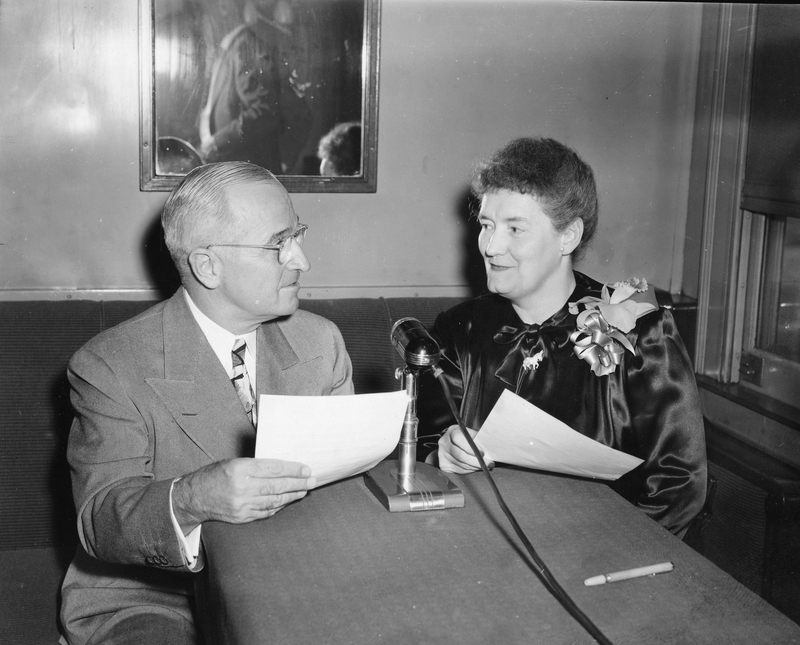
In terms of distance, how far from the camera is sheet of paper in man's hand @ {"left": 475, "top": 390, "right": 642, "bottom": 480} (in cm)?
161

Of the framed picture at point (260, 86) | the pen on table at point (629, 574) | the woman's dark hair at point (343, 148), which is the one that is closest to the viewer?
the pen on table at point (629, 574)

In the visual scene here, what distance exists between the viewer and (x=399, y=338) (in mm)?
1654

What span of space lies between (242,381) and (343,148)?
57.8 inches

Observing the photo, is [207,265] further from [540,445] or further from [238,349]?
[540,445]

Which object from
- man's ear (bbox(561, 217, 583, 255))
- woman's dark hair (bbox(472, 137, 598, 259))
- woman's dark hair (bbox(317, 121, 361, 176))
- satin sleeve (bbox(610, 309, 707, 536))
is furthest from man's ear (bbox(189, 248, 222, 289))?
woman's dark hair (bbox(317, 121, 361, 176))

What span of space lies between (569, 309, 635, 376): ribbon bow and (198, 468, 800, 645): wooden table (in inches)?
21.3

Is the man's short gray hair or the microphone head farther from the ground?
the man's short gray hair

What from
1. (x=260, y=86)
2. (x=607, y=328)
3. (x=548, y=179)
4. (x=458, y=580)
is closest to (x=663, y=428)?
(x=607, y=328)

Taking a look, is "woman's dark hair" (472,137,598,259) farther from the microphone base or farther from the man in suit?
the microphone base

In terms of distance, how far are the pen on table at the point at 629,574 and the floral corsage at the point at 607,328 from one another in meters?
0.83

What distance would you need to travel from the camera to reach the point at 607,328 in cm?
217

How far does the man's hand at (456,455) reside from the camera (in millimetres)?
1780

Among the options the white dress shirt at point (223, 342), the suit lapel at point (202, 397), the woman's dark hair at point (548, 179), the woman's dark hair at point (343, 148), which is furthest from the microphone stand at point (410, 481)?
the woman's dark hair at point (343, 148)

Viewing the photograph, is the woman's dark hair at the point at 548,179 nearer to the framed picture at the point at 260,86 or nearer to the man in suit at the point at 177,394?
the man in suit at the point at 177,394
